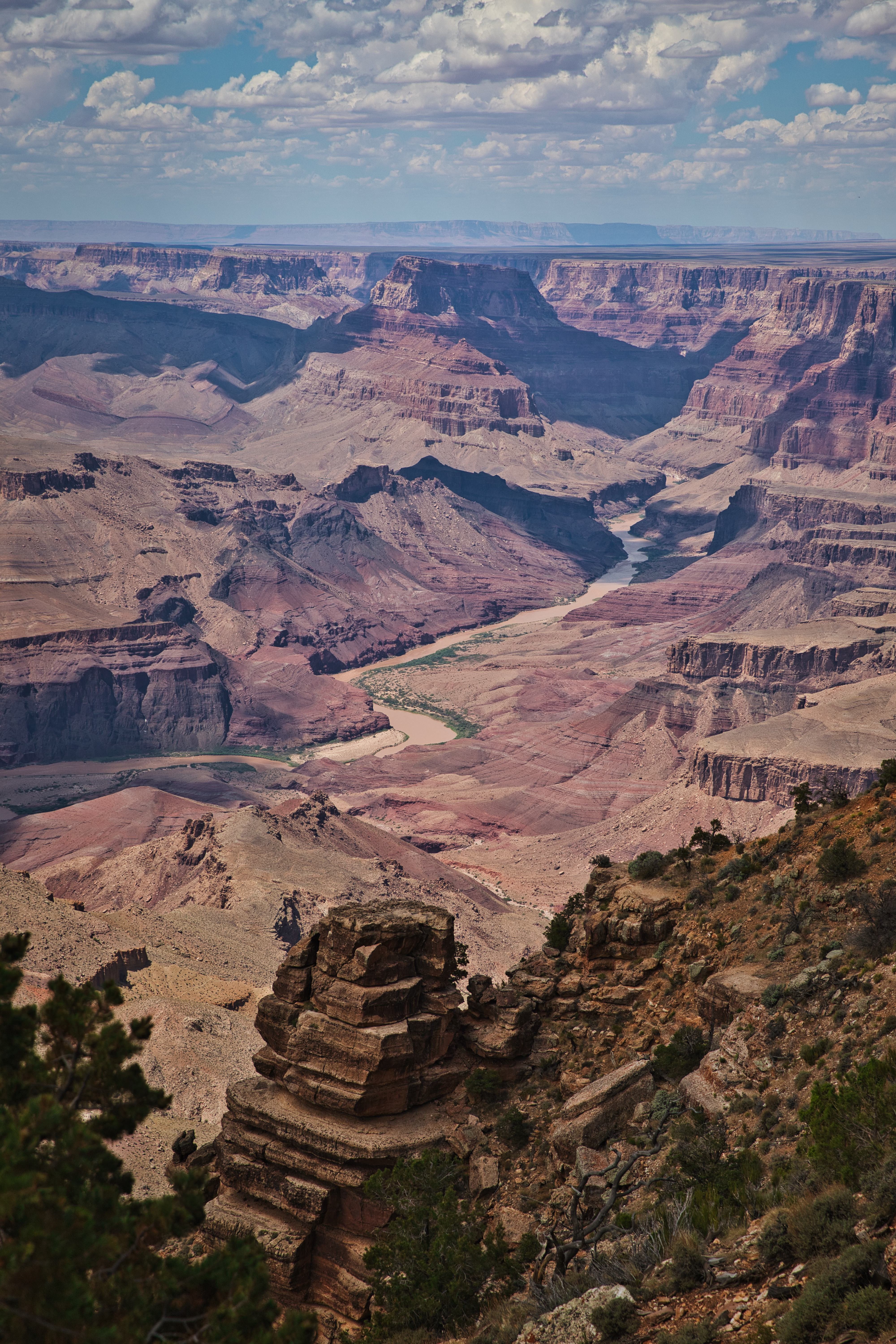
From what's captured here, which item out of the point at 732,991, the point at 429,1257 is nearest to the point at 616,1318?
the point at 429,1257

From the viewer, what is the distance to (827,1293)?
15.4m

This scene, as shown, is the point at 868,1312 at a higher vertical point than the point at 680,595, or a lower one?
higher

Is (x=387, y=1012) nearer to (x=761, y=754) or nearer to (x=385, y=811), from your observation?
(x=761, y=754)

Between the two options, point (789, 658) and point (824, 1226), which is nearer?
point (824, 1226)

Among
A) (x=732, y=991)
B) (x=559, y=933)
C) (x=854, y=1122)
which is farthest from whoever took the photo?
(x=559, y=933)

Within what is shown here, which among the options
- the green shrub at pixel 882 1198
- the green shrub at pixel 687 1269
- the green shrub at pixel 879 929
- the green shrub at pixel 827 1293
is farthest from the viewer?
the green shrub at pixel 879 929

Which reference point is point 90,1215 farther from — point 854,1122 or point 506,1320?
point 854,1122

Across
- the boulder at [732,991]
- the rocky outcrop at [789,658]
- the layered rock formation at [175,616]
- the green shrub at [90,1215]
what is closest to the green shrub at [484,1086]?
the boulder at [732,991]

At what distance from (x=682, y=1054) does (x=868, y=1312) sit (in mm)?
12159

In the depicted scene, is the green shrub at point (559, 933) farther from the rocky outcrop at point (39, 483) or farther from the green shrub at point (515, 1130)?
the rocky outcrop at point (39, 483)

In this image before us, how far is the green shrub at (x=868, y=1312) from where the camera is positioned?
578 inches

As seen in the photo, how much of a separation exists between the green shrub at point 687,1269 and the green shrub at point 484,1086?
9.78 m

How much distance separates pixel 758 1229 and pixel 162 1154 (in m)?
24.9

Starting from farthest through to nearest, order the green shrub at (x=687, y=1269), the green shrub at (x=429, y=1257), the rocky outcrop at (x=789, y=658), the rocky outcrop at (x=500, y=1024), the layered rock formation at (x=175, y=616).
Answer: the layered rock formation at (x=175, y=616) → the rocky outcrop at (x=789, y=658) → the rocky outcrop at (x=500, y=1024) → the green shrub at (x=429, y=1257) → the green shrub at (x=687, y=1269)
